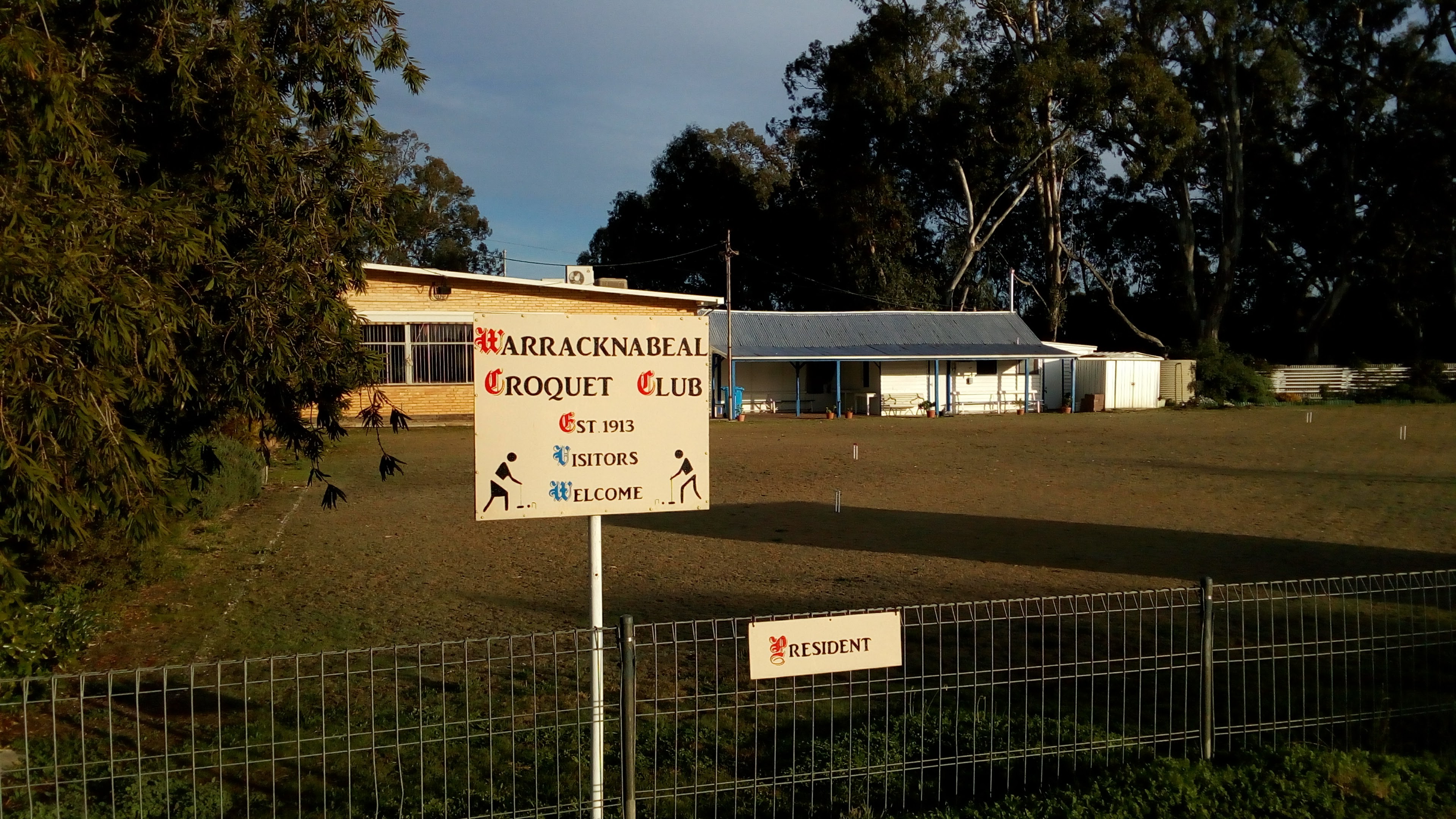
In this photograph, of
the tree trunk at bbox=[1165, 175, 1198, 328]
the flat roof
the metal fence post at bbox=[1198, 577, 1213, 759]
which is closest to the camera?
the metal fence post at bbox=[1198, 577, 1213, 759]

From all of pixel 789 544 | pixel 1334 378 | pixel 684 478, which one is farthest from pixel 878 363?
pixel 684 478

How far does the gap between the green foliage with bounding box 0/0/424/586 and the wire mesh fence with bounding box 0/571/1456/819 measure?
109 centimetres

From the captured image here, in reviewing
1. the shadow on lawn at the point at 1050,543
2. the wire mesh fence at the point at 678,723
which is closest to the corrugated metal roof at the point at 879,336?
the shadow on lawn at the point at 1050,543

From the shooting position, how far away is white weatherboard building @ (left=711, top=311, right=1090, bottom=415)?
41906 millimetres

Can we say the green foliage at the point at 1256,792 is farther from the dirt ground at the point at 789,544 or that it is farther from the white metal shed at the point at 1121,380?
the white metal shed at the point at 1121,380

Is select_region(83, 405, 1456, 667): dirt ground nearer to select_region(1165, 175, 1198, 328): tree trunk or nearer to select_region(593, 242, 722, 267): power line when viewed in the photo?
select_region(1165, 175, 1198, 328): tree trunk

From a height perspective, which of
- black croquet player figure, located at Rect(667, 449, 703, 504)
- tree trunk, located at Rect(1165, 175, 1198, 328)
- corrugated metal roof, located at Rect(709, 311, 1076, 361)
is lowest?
black croquet player figure, located at Rect(667, 449, 703, 504)

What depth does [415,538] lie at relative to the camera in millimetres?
13234

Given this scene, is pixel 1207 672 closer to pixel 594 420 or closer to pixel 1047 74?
pixel 594 420

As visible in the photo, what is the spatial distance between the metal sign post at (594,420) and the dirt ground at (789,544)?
398 centimetres

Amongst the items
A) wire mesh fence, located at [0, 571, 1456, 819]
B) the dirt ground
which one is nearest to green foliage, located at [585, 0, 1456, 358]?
the dirt ground

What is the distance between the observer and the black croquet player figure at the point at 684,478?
15.9 ft

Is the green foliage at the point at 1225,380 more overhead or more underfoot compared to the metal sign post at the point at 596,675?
more overhead

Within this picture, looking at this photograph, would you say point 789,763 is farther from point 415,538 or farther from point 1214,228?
point 1214,228
